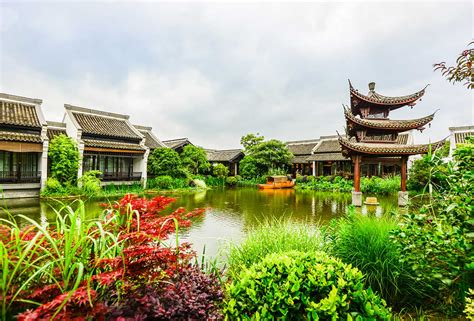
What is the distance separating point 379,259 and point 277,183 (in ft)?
58.6

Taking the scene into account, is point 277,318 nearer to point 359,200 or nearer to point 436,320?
point 436,320

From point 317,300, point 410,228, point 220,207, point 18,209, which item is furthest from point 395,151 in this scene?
point 18,209

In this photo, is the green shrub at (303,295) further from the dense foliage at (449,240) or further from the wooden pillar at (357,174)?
the wooden pillar at (357,174)

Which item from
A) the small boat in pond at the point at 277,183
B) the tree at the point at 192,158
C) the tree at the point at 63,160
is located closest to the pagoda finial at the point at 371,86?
the small boat in pond at the point at 277,183

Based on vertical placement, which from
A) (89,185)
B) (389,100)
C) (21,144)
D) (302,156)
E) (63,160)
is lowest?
(89,185)

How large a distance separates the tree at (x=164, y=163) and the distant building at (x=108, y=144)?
0.68m

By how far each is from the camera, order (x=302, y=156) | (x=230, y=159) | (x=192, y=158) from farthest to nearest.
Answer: (x=302, y=156) → (x=230, y=159) → (x=192, y=158)

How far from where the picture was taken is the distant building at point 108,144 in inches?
596

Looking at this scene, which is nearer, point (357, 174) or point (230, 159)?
point (357, 174)

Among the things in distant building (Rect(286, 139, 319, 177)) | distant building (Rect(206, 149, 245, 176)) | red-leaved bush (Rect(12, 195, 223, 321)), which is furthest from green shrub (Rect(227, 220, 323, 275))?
distant building (Rect(206, 149, 245, 176))

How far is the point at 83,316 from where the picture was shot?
134cm

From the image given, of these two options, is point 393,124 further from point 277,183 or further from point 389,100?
point 277,183

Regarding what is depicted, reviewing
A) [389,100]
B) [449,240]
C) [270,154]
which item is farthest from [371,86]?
[449,240]

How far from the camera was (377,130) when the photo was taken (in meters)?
12.0
